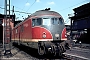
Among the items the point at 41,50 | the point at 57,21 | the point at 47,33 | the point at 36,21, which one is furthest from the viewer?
the point at 57,21

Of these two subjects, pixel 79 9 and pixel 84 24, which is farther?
pixel 79 9

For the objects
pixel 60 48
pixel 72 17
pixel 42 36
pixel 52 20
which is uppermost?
pixel 72 17

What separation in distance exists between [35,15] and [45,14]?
30.9 inches

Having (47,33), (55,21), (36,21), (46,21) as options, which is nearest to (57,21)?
(55,21)

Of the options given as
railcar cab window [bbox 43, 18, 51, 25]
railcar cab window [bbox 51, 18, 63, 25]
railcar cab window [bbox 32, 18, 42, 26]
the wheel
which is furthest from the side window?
the wheel

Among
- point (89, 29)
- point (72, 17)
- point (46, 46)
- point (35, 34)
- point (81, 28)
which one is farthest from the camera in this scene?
point (72, 17)

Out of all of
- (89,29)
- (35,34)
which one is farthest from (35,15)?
(89,29)

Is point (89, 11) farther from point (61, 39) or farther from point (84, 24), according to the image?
point (61, 39)

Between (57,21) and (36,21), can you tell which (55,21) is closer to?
(57,21)

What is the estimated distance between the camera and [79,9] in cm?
4206

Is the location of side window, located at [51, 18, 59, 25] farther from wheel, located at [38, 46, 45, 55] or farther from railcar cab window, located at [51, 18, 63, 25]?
wheel, located at [38, 46, 45, 55]

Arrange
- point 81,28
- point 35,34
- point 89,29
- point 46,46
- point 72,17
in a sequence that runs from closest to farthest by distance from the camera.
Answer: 1. point 46,46
2. point 35,34
3. point 89,29
4. point 81,28
5. point 72,17

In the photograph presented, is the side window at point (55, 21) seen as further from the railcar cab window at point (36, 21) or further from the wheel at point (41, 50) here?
the wheel at point (41, 50)

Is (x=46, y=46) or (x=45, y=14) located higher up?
(x=45, y=14)
